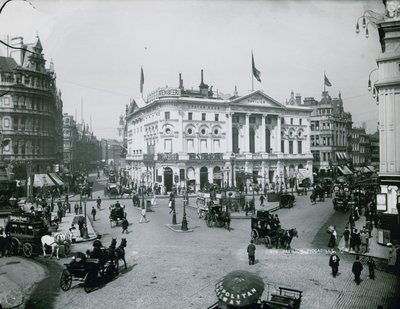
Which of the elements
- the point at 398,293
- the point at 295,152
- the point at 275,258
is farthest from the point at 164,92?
the point at 398,293

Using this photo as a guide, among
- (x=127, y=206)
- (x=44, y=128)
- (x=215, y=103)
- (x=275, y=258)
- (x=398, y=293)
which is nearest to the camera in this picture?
(x=398, y=293)

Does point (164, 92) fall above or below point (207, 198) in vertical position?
above

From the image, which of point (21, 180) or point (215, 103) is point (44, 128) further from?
point (215, 103)

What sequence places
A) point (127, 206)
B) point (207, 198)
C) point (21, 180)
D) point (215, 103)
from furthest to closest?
1. point (215, 103)
2. point (21, 180)
3. point (127, 206)
4. point (207, 198)

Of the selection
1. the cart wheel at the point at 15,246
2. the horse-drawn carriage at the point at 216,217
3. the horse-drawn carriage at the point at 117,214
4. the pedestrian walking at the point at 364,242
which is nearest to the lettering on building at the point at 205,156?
the horse-drawn carriage at the point at 216,217

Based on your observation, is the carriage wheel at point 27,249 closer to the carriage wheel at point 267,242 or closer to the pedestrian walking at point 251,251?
the pedestrian walking at point 251,251

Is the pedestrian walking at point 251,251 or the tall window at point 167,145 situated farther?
the tall window at point 167,145

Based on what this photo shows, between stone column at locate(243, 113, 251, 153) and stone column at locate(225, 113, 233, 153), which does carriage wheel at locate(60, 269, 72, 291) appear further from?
stone column at locate(243, 113, 251, 153)
